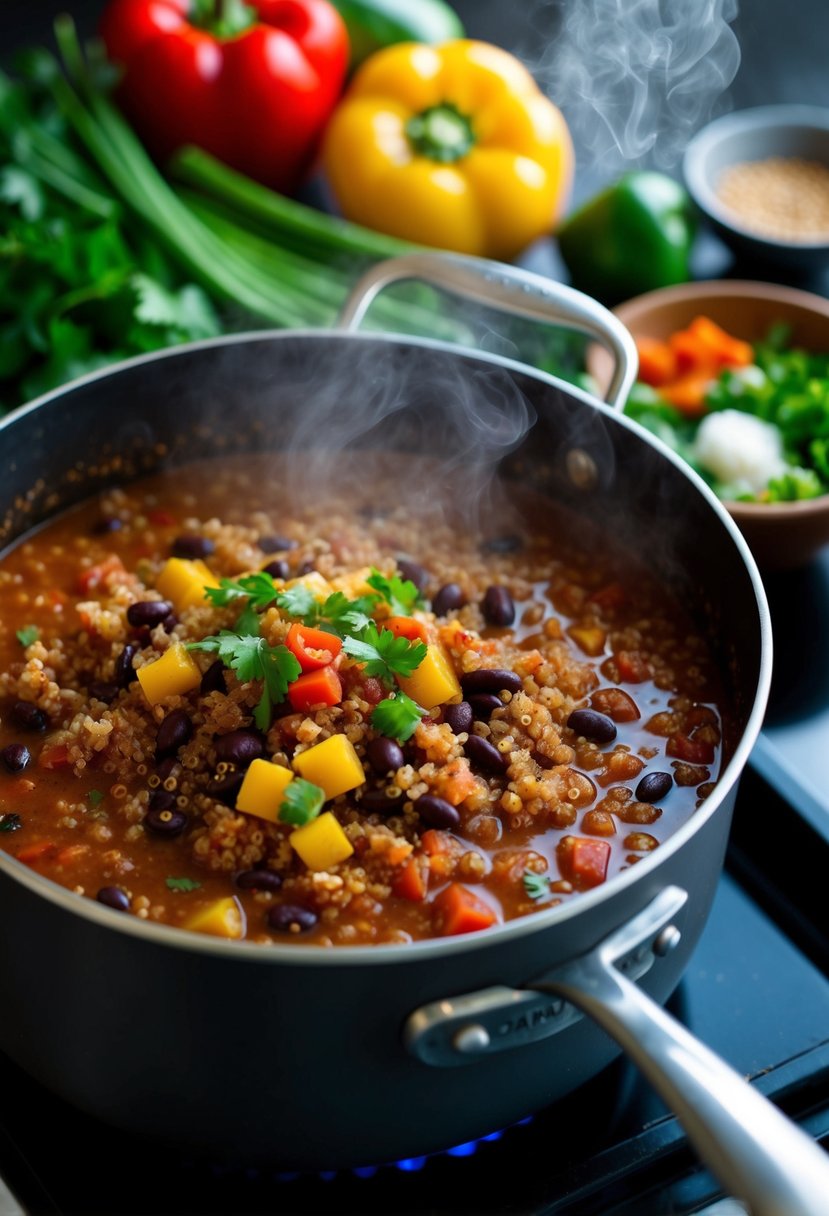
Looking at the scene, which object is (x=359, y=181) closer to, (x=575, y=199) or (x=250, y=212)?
(x=250, y=212)

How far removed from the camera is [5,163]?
365 cm

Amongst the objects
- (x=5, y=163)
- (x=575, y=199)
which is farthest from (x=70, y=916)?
(x=575, y=199)

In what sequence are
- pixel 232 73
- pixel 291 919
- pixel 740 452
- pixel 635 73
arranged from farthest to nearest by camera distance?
pixel 635 73 → pixel 232 73 → pixel 740 452 → pixel 291 919

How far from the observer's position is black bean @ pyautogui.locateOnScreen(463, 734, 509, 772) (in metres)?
2.17

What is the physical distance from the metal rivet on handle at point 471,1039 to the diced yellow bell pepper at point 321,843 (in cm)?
44

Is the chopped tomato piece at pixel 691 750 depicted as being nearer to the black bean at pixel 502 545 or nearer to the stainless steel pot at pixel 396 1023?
the stainless steel pot at pixel 396 1023

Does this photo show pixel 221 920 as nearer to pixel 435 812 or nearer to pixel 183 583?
pixel 435 812

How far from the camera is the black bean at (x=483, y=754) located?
2170 millimetres

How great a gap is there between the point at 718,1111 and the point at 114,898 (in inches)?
37.8

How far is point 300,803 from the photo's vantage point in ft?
6.54

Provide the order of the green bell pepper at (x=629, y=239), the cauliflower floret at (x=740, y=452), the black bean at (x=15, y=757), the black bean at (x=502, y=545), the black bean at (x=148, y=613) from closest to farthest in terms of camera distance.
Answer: the black bean at (x=15, y=757) < the black bean at (x=148, y=613) < the black bean at (x=502, y=545) < the cauliflower floret at (x=740, y=452) < the green bell pepper at (x=629, y=239)

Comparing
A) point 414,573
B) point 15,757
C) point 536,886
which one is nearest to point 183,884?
point 15,757

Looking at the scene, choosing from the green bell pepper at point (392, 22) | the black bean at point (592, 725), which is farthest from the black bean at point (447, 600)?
the green bell pepper at point (392, 22)

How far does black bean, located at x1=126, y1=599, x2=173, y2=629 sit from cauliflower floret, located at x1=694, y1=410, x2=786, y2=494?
4.94ft
